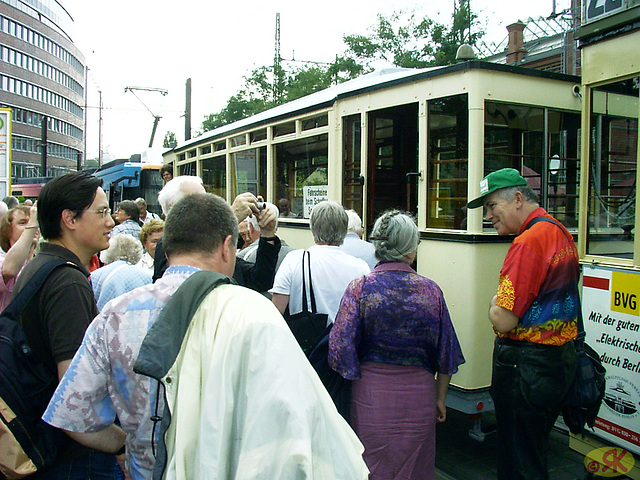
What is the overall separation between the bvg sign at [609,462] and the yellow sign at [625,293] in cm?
96

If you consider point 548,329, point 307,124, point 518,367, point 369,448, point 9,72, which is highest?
point 9,72

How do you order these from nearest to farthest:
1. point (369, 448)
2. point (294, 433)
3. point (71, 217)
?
point (294, 433)
point (71, 217)
point (369, 448)

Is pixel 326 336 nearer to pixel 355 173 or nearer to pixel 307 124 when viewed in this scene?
pixel 355 173

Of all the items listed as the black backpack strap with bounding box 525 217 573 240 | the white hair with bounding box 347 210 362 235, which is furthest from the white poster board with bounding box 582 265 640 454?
the white hair with bounding box 347 210 362 235

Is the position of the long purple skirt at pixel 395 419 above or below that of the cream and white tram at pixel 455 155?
below

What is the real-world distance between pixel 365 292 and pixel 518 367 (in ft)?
3.25

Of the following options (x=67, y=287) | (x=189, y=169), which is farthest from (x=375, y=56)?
(x=67, y=287)

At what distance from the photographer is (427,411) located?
296 cm

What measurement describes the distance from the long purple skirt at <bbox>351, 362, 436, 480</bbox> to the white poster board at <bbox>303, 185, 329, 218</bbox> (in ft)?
11.4

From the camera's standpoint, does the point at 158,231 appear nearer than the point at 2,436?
No

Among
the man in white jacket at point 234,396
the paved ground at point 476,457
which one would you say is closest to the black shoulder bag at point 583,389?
the paved ground at point 476,457

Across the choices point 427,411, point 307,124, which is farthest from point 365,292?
point 307,124

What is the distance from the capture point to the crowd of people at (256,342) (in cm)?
133

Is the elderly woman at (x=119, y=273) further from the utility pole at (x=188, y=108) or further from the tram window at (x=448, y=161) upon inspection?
the utility pole at (x=188, y=108)
